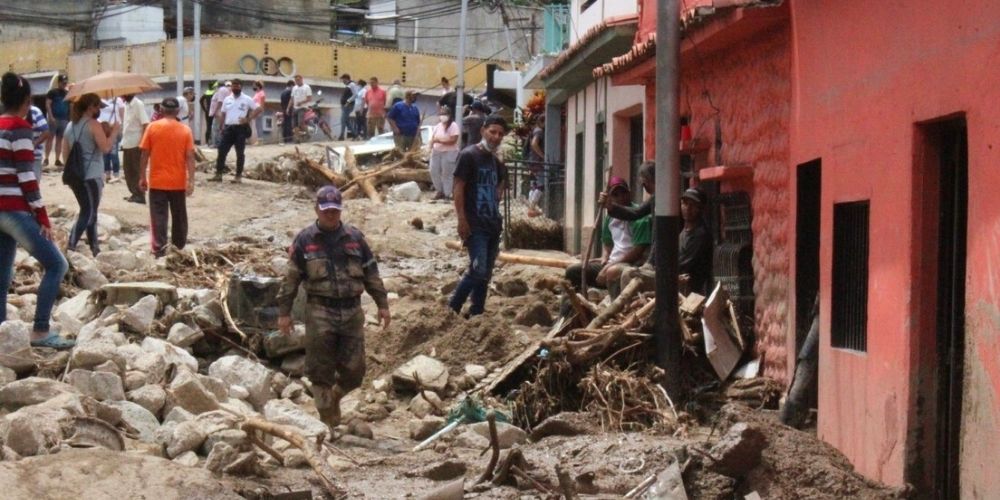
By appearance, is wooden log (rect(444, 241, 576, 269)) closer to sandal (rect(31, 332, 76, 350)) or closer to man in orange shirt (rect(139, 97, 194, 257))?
man in orange shirt (rect(139, 97, 194, 257))

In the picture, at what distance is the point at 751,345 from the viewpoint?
1028cm

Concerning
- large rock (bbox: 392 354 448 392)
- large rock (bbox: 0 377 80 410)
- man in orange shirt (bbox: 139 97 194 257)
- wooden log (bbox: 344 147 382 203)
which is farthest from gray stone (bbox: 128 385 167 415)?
wooden log (bbox: 344 147 382 203)

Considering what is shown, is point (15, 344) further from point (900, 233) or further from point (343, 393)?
point (900, 233)

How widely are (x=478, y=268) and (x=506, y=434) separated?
3549mm

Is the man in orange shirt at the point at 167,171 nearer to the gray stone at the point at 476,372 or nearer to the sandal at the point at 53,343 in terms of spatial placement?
the sandal at the point at 53,343

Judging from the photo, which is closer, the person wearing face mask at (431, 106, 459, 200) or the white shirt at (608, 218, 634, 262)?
the white shirt at (608, 218, 634, 262)

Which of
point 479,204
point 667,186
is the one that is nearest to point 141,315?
point 479,204

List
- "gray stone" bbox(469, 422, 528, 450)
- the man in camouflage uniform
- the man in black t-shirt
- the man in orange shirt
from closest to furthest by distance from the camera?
"gray stone" bbox(469, 422, 528, 450) < the man in camouflage uniform < the man in black t-shirt < the man in orange shirt

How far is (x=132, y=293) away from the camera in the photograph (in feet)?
38.9

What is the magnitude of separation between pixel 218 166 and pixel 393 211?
3584mm

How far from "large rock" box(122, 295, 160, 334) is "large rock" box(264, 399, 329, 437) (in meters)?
2.11

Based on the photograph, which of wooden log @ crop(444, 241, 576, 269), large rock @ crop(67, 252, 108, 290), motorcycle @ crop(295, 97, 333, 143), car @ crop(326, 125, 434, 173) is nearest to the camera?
large rock @ crop(67, 252, 108, 290)

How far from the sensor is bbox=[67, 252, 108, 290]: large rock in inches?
518

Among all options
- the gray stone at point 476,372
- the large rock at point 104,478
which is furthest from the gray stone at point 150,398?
the gray stone at point 476,372
